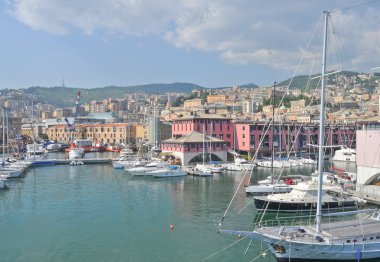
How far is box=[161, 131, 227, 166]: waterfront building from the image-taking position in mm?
62562

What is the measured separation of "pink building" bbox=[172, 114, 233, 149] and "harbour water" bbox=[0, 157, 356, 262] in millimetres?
19448

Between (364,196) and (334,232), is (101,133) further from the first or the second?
(334,232)

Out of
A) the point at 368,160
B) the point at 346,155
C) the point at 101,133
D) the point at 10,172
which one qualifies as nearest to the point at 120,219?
the point at 368,160

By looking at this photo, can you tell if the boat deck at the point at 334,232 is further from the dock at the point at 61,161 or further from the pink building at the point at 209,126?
the dock at the point at 61,161

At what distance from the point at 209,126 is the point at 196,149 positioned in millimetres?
9018

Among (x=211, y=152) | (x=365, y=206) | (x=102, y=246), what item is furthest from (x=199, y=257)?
(x=211, y=152)

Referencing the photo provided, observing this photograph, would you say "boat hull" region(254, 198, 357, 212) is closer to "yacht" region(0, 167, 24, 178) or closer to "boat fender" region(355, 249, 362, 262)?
"boat fender" region(355, 249, 362, 262)

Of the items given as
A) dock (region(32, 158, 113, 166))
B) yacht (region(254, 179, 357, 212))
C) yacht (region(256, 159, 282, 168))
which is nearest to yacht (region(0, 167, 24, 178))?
dock (region(32, 158, 113, 166))

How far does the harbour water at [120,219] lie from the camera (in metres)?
22.8

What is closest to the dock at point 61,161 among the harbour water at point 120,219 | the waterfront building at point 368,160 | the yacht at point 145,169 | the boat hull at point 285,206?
the harbour water at point 120,219

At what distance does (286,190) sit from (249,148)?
113ft

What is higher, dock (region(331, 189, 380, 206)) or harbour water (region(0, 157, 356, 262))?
dock (region(331, 189, 380, 206))

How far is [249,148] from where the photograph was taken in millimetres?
72000

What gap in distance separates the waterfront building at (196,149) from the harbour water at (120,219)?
1109 cm
